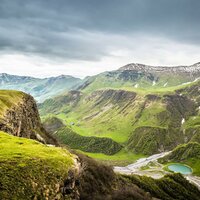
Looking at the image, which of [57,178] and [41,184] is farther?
[57,178]

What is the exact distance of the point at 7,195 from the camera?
1649 inches

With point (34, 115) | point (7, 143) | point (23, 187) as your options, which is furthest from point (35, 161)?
point (34, 115)

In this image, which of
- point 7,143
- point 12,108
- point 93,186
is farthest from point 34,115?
point 7,143

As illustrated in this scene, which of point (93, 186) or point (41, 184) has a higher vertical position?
point (41, 184)

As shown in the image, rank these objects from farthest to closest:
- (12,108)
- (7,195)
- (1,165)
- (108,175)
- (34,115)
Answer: (34,115) → (108,175) → (12,108) → (1,165) → (7,195)

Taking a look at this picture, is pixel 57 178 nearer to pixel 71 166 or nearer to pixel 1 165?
pixel 71 166

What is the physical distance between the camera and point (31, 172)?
Result: 47469 millimetres

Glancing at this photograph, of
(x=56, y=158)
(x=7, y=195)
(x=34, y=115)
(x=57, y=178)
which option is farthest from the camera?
(x=34, y=115)

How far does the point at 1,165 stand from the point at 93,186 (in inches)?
3011

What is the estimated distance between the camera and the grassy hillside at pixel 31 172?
144 ft

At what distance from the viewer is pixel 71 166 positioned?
2195 inches

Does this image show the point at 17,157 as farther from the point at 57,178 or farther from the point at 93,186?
the point at 93,186

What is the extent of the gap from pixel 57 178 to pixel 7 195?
396 inches

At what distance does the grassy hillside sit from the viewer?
43812mm
